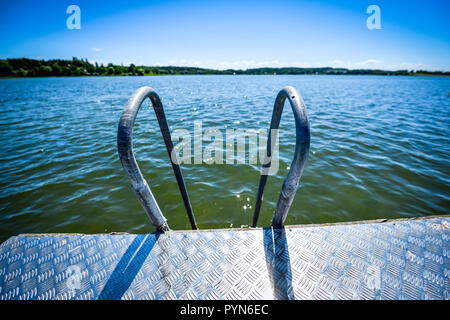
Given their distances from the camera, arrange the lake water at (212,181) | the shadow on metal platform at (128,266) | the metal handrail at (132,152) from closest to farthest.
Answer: the metal handrail at (132,152) < the shadow on metal platform at (128,266) < the lake water at (212,181)

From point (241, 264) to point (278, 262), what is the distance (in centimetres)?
41

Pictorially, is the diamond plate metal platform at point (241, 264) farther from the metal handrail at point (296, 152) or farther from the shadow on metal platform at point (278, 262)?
the metal handrail at point (296, 152)

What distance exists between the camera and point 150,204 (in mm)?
2074

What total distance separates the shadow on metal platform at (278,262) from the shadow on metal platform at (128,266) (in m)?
1.37

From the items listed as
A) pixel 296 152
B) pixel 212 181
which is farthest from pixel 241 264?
pixel 212 181

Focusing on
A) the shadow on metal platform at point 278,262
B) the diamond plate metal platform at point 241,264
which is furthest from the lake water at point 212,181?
the shadow on metal platform at point 278,262

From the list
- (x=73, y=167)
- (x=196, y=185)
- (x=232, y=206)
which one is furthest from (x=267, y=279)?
(x=73, y=167)

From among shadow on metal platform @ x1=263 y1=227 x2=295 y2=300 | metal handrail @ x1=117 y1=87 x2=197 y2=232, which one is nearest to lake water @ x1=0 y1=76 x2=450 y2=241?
shadow on metal platform @ x1=263 y1=227 x2=295 y2=300

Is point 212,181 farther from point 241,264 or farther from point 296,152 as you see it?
point 296,152

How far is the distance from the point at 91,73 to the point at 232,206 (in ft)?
465

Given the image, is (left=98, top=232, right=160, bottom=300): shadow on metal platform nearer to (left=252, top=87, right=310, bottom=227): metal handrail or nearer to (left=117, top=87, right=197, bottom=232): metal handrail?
(left=117, top=87, right=197, bottom=232): metal handrail

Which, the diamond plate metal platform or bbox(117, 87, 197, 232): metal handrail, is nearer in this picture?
bbox(117, 87, 197, 232): metal handrail

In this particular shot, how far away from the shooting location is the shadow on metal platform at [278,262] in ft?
5.75

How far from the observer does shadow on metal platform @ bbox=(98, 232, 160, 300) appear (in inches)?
68.8
